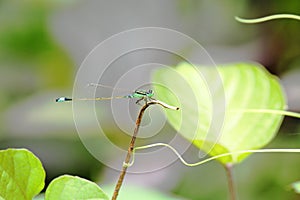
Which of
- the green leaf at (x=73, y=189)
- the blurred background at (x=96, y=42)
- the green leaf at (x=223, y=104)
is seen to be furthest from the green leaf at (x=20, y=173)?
the blurred background at (x=96, y=42)

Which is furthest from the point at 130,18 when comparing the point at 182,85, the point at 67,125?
the point at 182,85

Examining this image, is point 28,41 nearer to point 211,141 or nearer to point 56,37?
point 56,37

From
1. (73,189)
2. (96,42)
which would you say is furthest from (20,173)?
(96,42)

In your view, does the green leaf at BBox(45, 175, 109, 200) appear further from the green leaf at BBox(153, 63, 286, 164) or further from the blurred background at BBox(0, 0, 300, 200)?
the blurred background at BBox(0, 0, 300, 200)

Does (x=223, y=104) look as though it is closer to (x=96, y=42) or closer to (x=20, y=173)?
(x=20, y=173)

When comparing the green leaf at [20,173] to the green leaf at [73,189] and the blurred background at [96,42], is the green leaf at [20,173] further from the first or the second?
the blurred background at [96,42]

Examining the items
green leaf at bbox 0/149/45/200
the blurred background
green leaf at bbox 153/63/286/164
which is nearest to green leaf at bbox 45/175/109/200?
green leaf at bbox 0/149/45/200
